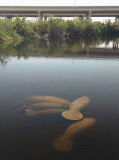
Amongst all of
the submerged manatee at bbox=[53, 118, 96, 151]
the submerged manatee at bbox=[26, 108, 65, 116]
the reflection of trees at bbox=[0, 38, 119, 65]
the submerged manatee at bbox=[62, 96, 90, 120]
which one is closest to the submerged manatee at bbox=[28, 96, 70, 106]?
the submerged manatee at bbox=[62, 96, 90, 120]

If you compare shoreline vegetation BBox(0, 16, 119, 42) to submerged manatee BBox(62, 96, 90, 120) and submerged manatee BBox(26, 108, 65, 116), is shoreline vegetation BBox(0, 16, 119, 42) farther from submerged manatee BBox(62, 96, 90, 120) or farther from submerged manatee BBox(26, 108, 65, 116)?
submerged manatee BBox(26, 108, 65, 116)

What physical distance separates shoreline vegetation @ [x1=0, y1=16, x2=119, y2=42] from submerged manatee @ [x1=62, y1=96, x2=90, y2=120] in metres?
36.6

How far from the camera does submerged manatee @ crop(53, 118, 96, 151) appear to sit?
5661mm

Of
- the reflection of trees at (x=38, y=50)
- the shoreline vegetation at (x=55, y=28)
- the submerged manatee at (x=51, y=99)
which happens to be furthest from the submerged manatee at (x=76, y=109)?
the shoreline vegetation at (x=55, y=28)

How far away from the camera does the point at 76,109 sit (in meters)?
7.85

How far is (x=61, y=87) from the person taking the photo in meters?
10.5

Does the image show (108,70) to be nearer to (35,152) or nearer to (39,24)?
(35,152)

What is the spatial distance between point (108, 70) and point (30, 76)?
5540 millimetres

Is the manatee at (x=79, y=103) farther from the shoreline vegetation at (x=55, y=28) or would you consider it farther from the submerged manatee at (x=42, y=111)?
the shoreline vegetation at (x=55, y=28)

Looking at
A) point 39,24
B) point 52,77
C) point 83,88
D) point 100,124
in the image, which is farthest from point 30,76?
point 39,24

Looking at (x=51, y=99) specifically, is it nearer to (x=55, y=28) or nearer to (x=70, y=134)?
(x=70, y=134)

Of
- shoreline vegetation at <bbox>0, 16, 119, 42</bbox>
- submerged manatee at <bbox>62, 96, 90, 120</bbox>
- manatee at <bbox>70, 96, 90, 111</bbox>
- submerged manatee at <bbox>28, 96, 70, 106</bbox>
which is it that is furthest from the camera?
shoreline vegetation at <bbox>0, 16, 119, 42</bbox>

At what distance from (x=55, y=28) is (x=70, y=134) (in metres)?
50.6

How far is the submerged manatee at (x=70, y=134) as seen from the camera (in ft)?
18.6
